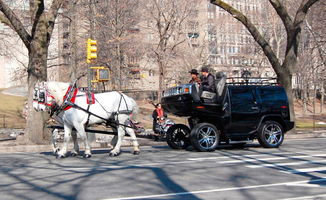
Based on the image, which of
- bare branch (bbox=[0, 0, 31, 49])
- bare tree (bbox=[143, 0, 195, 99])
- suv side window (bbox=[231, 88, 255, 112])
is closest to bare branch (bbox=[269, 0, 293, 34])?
suv side window (bbox=[231, 88, 255, 112])

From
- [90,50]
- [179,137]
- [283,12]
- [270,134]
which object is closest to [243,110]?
[270,134]

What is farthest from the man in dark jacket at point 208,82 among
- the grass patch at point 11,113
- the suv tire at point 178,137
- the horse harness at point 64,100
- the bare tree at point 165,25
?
the bare tree at point 165,25

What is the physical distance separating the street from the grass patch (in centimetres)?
2411

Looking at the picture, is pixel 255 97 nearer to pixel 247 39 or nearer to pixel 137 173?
pixel 137 173

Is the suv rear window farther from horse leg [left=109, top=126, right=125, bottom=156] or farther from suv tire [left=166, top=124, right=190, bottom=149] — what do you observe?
horse leg [left=109, top=126, right=125, bottom=156]

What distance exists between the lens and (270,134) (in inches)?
593

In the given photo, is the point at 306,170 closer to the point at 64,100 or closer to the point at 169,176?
the point at 169,176

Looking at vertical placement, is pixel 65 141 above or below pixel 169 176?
above

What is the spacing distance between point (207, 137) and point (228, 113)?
100 cm

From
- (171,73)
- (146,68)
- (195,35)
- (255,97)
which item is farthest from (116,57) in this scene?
(255,97)

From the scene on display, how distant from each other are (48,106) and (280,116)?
7321 millimetres

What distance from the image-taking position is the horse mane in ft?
42.2

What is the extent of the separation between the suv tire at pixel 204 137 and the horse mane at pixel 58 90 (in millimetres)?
3887

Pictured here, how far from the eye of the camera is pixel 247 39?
61.7 metres
